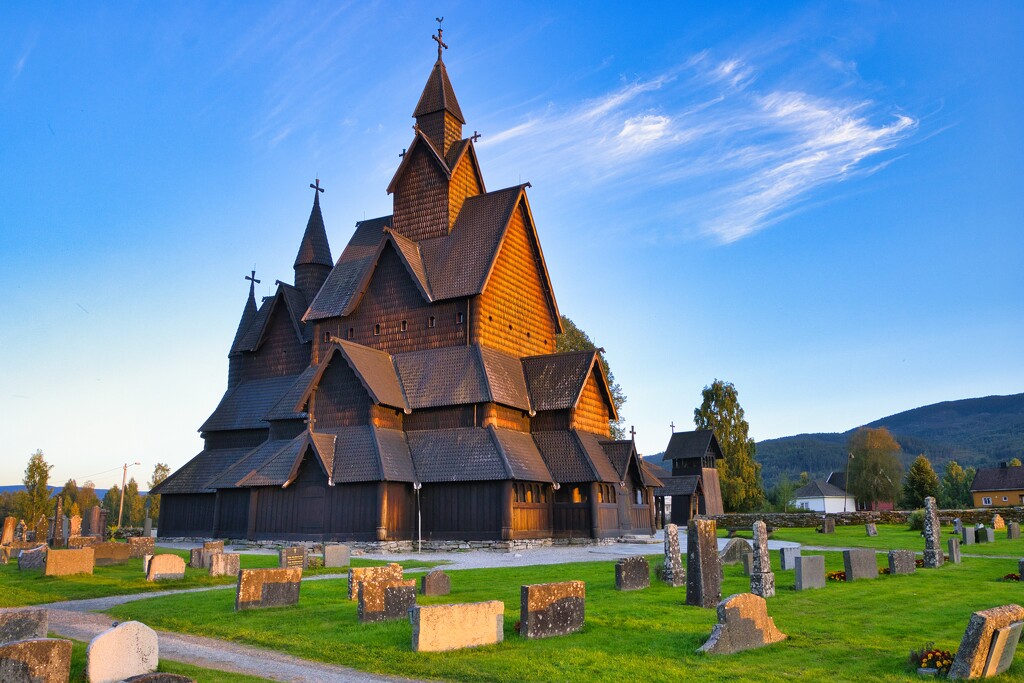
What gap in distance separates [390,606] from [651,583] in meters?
6.88

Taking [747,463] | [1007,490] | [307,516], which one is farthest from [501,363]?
[1007,490]

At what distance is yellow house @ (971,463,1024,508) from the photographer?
84.6 m

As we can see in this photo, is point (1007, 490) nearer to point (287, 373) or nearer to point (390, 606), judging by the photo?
point (287, 373)

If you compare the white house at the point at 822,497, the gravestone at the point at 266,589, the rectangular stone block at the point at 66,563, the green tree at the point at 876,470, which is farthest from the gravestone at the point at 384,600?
the white house at the point at 822,497

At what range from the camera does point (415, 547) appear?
1183 inches

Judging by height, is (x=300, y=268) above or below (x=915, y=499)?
above

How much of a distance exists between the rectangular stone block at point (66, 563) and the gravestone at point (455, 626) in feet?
47.4

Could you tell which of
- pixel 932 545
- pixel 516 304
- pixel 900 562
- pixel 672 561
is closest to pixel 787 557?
pixel 900 562

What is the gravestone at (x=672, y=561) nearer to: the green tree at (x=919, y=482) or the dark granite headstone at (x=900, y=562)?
the dark granite headstone at (x=900, y=562)

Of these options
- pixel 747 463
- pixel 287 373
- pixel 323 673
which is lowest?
pixel 323 673

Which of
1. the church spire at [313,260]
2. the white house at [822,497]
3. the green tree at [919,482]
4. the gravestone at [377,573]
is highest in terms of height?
the church spire at [313,260]

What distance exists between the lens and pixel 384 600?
42.0ft

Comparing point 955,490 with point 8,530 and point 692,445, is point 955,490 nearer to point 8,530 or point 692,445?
point 692,445

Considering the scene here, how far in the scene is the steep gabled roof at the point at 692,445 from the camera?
57.7m
